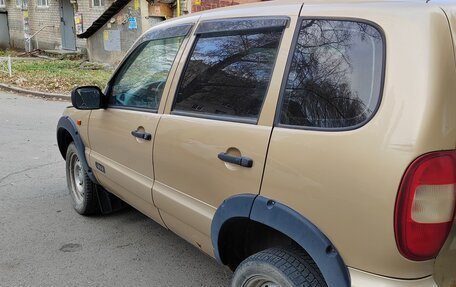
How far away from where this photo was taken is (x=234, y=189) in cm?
224

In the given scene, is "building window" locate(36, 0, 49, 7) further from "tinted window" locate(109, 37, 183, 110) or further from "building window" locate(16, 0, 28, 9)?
"tinted window" locate(109, 37, 183, 110)

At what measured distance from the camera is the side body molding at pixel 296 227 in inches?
71.8

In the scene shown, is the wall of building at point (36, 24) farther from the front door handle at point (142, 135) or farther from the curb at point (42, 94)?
the front door handle at point (142, 135)

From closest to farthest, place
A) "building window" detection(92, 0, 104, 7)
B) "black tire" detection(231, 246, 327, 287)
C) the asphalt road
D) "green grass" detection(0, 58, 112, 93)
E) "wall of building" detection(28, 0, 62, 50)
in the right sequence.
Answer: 1. "black tire" detection(231, 246, 327, 287)
2. the asphalt road
3. "green grass" detection(0, 58, 112, 93)
4. "building window" detection(92, 0, 104, 7)
5. "wall of building" detection(28, 0, 62, 50)

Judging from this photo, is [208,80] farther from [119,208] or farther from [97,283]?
[119,208]

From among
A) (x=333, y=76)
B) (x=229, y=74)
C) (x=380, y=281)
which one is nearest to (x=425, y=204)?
(x=380, y=281)

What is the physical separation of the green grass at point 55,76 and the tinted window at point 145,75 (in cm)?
932

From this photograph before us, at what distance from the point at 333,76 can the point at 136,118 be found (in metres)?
1.56

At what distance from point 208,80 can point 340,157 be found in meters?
1.10

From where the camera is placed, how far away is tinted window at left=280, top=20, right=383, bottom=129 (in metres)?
1.79

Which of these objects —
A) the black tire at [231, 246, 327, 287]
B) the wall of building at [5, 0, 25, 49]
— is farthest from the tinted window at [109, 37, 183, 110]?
the wall of building at [5, 0, 25, 49]

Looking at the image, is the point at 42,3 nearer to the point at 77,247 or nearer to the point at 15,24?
the point at 15,24

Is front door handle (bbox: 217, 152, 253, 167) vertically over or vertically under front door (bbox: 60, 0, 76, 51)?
under

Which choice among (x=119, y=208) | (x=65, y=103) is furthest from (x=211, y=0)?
(x=119, y=208)
